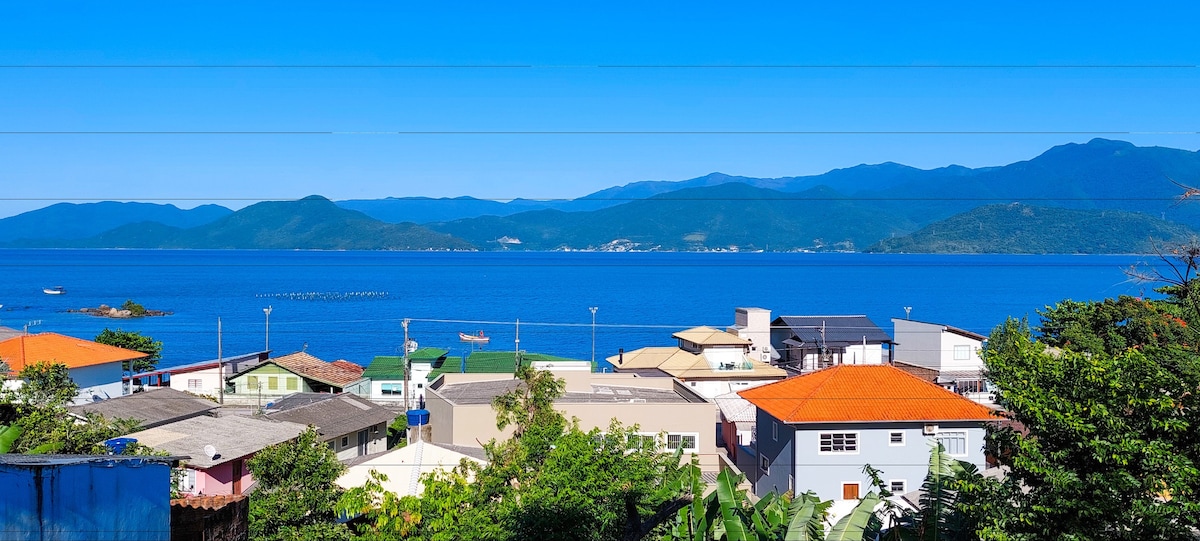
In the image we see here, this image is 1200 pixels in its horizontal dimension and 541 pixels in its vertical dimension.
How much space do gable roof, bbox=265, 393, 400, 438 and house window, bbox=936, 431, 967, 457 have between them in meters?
16.5

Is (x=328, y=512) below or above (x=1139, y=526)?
below

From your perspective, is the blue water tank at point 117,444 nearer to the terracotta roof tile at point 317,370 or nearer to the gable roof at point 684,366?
the terracotta roof tile at point 317,370

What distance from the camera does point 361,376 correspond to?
4353cm

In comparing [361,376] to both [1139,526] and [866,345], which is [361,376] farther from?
[1139,526]

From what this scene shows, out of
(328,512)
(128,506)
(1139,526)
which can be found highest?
(128,506)

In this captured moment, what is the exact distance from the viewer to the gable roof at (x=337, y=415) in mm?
26413

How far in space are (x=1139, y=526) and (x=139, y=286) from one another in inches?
6096

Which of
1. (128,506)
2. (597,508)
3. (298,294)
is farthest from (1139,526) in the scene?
(298,294)

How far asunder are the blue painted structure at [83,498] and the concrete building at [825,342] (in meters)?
41.3

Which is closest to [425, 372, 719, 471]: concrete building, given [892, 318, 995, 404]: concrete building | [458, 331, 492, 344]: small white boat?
[892, 318, 995, 404]: concrete building

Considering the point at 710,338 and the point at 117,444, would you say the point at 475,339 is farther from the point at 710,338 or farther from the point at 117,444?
the point at 117,444

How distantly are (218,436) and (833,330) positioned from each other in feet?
113

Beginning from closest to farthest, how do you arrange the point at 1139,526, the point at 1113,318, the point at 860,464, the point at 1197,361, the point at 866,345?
the point at 1139,526 < the point at 1197,361 < the point at 860,464 < the point at 1113,318 < the point at 866,345

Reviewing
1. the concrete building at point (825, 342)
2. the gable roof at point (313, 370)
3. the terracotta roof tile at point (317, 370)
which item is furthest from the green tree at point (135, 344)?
the concrete building at point (825, 342)
